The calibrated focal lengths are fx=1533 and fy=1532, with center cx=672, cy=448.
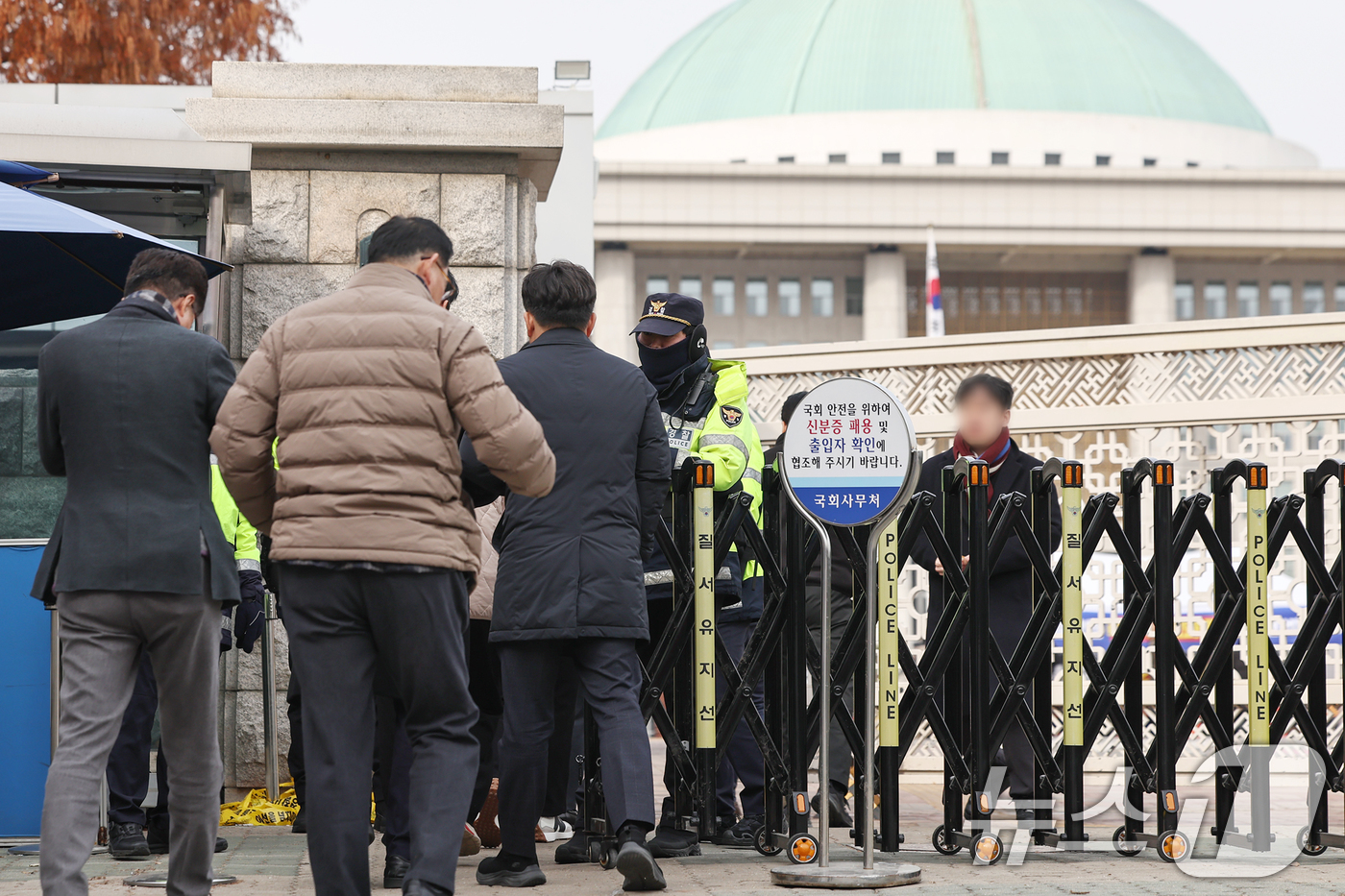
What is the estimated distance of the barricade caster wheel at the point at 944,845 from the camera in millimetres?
5629

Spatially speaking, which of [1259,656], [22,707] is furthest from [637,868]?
[22,707]

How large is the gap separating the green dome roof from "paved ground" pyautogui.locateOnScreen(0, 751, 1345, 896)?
250 feet

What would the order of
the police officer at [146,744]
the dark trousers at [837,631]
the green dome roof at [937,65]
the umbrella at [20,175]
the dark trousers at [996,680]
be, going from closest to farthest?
1. the police officer at [146,744]
2. the umbrella at [20,175]
3. the dark trousers at [996,680]
4. the dark trousers at [837,631]
5. the green dome roof at [937,65]

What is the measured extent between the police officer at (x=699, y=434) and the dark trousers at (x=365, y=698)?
1.61 meters

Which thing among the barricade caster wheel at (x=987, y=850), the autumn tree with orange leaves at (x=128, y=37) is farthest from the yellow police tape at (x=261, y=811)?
the autumn tree with orange leaves at (x=128, y=37)

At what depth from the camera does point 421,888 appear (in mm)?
4035

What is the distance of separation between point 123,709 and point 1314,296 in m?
66.9

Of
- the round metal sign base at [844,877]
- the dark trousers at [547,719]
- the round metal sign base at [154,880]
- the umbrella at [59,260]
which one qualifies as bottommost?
the round metal sign base at [154,880]

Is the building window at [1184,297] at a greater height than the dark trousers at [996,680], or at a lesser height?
greater

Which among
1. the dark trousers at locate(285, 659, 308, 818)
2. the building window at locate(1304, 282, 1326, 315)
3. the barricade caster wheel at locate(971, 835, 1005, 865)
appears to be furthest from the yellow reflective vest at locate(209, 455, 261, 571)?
the building window at locate(1304, 282, 1326, 315)

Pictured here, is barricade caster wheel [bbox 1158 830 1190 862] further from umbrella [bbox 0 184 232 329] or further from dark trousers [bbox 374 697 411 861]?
umbrella [bbox 0 184 232 329]

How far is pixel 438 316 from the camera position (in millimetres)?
4180

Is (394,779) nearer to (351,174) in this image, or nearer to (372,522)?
(372,522)

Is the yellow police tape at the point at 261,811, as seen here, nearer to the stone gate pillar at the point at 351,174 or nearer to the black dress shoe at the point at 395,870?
the stone gate pillar at the point at 351,174
